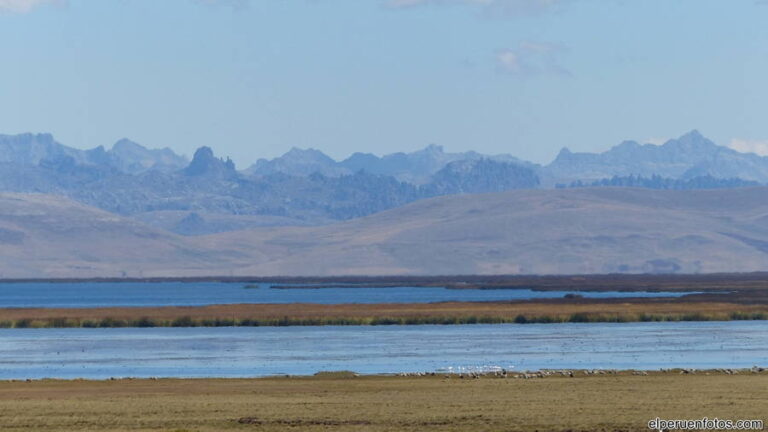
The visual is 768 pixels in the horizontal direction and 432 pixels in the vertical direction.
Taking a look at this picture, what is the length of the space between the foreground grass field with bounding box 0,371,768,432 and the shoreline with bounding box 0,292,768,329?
52416 millimetres

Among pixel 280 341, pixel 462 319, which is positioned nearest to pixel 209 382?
pixel 280 341

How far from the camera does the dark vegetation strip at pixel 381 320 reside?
11088cm

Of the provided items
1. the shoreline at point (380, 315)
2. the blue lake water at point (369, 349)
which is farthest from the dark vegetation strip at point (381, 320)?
the blue lake water at point (369, 349)

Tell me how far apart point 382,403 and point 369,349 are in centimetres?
3124

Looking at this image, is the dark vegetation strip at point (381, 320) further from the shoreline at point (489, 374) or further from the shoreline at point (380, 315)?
the shoreline at point (489, 374)

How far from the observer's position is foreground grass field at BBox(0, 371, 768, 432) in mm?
43906

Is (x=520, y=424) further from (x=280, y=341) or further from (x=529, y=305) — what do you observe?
(x=529, y=305)

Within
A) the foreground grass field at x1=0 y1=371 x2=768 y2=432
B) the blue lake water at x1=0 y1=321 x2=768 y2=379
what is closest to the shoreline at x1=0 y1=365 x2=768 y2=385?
the foreground grass field at x1=0 y1=371 x2=768 y2=432

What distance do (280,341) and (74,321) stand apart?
28874 millimetres

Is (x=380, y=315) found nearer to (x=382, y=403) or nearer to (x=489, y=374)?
(x=489, y=374)

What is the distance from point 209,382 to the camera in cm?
5828

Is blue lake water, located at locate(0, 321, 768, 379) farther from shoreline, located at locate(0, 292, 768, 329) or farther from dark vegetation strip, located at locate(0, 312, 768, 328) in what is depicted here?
shoreline, located at locate(0, 292, 768, 329)

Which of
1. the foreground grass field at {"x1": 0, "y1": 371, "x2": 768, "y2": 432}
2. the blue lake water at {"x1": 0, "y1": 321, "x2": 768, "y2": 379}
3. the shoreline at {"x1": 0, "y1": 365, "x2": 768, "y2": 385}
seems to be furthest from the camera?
the blue lake water at {"x1": 0, "y1": 321, "x2": 768, "y2": 379}

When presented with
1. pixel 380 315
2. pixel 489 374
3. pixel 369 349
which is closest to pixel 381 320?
pixel 380 315
